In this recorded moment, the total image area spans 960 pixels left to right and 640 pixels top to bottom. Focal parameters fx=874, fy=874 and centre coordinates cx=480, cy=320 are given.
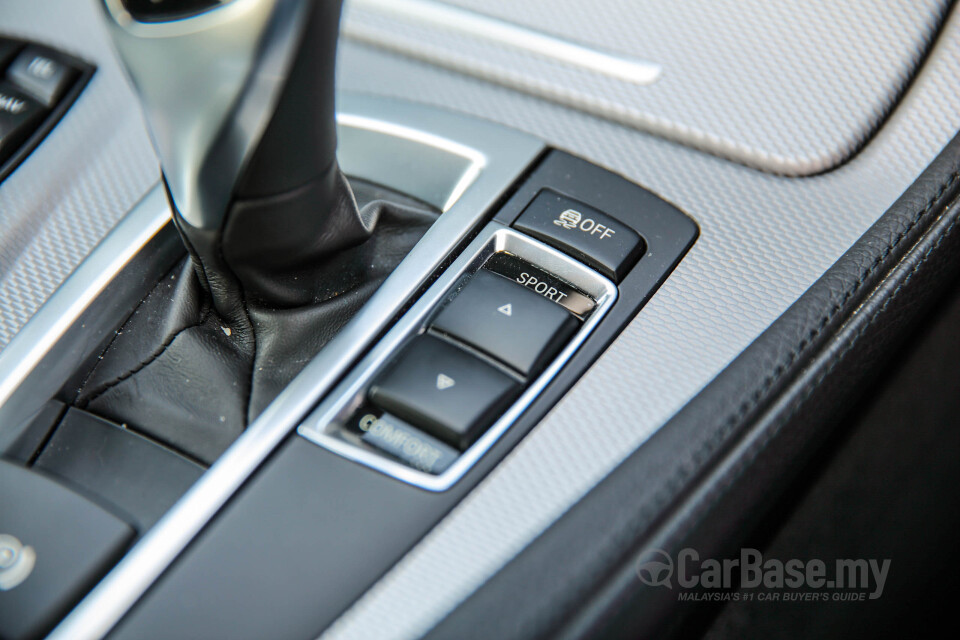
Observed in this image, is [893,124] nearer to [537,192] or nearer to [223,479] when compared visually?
[537,192]

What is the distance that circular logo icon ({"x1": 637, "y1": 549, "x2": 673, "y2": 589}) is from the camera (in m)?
0.44

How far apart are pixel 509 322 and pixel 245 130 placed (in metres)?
0.18

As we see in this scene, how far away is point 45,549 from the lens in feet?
1.50

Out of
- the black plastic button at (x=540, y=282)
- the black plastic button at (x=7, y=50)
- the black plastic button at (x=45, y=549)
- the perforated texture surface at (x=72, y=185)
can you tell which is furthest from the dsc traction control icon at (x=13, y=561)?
the black plastic button at (x=7, y=50)

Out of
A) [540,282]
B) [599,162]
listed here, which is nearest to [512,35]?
[599,162]

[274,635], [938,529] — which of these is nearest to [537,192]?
[274,635]

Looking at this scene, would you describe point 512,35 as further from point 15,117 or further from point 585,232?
point 15,117

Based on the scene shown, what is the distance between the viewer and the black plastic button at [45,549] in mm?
438

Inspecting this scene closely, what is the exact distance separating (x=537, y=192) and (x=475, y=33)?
0.62 feet

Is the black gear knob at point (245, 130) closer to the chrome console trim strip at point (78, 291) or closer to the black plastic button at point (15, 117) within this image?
the chrome console trim strip at point (78, 291)

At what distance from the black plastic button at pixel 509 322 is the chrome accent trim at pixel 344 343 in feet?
0.11

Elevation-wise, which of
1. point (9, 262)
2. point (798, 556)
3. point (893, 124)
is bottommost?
point (9, 262)

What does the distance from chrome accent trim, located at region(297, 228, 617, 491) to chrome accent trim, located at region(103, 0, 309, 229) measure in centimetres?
12

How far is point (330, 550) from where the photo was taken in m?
0.45
